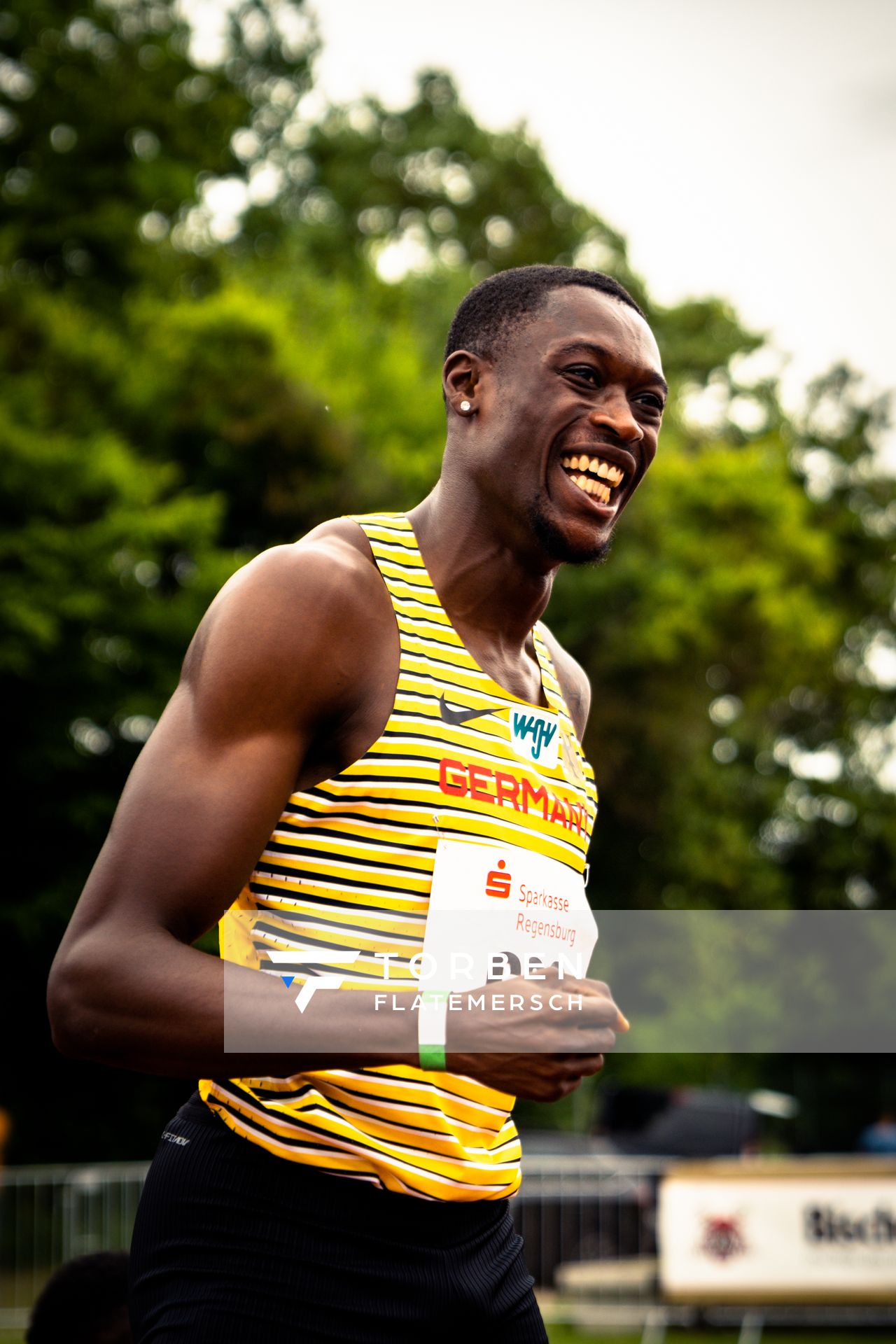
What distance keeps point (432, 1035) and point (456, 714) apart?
0.53 meters

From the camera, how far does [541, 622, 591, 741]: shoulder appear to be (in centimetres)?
294

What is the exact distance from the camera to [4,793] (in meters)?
16.0

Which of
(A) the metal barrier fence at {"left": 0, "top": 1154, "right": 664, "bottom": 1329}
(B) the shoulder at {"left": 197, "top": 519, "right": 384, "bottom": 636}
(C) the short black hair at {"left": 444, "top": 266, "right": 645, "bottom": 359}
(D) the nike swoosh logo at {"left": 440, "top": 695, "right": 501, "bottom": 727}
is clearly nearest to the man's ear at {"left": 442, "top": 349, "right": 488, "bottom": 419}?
(C) the short black hair at {"left": 444, "top": 266, "right": 645, "bottom": 359}

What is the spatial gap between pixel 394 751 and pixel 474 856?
7.3 inches

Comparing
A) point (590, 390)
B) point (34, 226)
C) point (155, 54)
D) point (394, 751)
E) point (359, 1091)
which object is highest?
point (155, 54)

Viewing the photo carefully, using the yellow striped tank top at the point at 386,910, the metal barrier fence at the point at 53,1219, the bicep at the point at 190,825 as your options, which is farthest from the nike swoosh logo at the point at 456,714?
the metal barrier fence at the point at 53,1219

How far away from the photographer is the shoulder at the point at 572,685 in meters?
2.94

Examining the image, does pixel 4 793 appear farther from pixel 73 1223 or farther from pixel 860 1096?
pixel 860 1096

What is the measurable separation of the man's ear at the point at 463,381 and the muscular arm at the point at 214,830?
21.5 inches

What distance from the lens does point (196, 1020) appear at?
6.14 feet

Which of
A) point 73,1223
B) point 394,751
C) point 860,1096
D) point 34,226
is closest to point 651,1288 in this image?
point 73,1223

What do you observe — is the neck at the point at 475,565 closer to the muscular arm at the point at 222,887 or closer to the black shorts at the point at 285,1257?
the muscular arm at the point at 222,887

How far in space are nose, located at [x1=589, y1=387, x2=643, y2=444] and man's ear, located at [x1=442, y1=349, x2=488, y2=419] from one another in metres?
0.23

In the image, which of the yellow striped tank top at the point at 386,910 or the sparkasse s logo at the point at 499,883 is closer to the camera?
the yellow striped tank top at the point at 386,910
